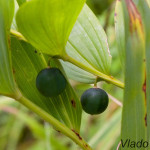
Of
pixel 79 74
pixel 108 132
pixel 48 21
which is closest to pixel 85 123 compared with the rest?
pixel 108 132

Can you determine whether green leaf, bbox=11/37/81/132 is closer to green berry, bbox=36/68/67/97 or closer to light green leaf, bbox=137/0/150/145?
green berry, bbox=36/68/67/97

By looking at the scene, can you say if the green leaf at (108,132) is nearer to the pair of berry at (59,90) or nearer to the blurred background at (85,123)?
the blurred background at (85,123)

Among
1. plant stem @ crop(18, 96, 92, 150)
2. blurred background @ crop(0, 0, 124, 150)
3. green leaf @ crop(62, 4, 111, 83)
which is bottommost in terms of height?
blurred background @ crop(0, 0, 124, 150)

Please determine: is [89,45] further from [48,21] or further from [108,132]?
[108,132]

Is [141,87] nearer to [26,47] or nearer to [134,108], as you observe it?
[134,108]

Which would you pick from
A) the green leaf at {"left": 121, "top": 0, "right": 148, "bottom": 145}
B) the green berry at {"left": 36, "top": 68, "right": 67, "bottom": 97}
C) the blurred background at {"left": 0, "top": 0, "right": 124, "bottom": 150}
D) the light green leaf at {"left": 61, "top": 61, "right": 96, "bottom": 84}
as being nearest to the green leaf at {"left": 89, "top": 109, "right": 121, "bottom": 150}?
the blurred background at {"left": 0, "top": 0, "right": 124, "bottom": 150}
